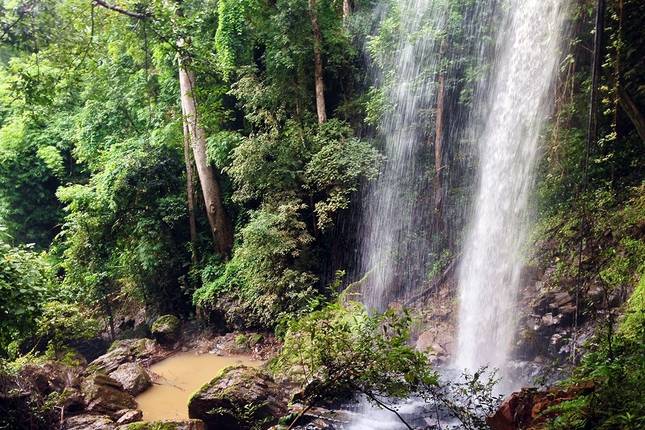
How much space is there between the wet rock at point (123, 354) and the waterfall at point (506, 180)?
24.6 ft

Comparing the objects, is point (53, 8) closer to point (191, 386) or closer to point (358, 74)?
point (191, 386)

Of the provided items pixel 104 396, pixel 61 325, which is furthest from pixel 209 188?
pixel 104 396

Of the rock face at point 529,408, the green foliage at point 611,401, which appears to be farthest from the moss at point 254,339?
the green foliage at point 611,401

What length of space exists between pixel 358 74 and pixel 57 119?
11.4 m

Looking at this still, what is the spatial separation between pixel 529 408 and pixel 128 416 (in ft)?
18.9

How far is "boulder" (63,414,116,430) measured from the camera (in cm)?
626

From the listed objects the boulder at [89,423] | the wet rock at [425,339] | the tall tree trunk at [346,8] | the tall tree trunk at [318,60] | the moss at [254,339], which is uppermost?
the tall tree trunk at [346,8]

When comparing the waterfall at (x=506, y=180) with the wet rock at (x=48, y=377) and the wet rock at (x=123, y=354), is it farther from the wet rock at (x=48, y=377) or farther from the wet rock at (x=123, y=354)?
the wet rock at (x=123, y=354)

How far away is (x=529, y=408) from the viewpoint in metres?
3.67

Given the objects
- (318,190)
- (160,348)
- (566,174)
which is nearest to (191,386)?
(160,348)

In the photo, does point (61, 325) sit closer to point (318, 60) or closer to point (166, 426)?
point (166, 426)

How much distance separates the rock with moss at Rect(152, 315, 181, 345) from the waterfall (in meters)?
7.73

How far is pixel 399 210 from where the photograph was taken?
11.2 metres

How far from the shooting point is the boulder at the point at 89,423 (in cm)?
626
